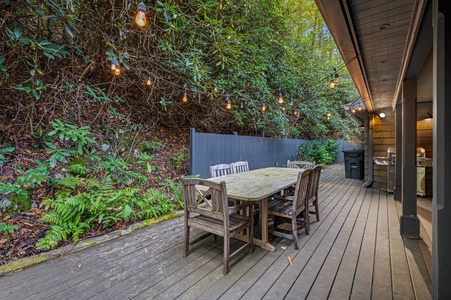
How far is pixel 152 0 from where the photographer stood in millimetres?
3115

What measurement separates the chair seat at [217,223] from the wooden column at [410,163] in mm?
2312

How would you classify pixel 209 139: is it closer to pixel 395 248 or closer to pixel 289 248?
pixel 289 248

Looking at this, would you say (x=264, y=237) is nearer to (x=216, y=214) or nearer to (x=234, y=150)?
(x=216, y=214)

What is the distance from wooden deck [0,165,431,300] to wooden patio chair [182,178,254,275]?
0.22 meters

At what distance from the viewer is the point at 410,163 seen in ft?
9.22

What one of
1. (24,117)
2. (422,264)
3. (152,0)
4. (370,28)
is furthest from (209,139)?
(422,264)

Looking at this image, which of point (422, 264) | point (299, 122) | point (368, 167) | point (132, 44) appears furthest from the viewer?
point (299, 122)

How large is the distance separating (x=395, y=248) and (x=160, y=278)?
8.86ft

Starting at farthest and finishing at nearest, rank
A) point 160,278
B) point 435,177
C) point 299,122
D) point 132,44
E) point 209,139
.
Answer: point 299,122 < point 209,139 < point 132,44 < point 160,278 < point 435,177

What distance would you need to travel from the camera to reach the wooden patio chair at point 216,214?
198 centimetres

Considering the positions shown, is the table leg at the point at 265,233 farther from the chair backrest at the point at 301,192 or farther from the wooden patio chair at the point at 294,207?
the chair backrest at the point at 301,192

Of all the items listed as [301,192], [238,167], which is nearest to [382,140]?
[238,167]

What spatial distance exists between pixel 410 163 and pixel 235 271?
2.72m

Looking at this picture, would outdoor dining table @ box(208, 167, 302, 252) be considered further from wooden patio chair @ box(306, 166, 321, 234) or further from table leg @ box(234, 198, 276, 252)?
wooden patio chair @ box(306, 166, 321, 234)
